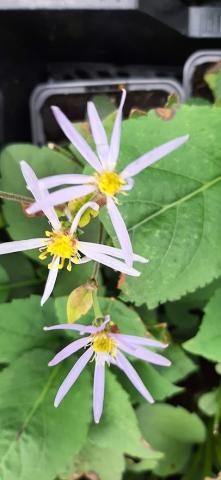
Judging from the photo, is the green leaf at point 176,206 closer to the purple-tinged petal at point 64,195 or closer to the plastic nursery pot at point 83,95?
the purple-tinged petal at point 64,195

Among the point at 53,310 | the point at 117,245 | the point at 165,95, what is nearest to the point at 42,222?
the point at 53,310

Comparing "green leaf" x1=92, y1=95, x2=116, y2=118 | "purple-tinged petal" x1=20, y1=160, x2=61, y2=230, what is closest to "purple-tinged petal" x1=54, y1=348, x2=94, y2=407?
"purple-tinged petal" x1=20, y1=160, x2=61, y2=230

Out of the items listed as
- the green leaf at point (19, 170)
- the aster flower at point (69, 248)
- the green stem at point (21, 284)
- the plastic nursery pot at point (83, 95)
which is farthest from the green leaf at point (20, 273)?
the aster flower at point (69, 248)

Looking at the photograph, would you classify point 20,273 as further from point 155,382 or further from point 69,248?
point 69,248

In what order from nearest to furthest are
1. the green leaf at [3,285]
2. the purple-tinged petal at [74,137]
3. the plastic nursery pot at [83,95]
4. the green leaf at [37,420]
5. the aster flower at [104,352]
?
1. the purple-tinged petal at [74,137]
2. the aster flower at [104,352]
3. the green leaf at [37,420]
4. the green leaf at [3,285]
5. the plastic nursery pot at [83,95]

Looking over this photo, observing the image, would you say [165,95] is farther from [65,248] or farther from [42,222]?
[65,248]

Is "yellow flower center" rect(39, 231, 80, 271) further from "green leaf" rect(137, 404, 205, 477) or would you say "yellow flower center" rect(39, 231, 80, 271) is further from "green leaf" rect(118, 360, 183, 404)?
"green leaf" rect(137, 404, 205, 477)

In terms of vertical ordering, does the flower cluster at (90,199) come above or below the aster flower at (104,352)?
above

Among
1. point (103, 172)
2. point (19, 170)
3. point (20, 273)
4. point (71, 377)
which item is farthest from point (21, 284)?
point (103, 172)
